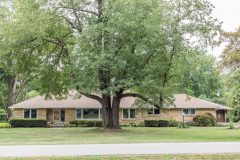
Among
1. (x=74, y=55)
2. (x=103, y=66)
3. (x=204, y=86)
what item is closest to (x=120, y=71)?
(x=103, y=66)

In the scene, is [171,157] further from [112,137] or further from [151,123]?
[151,123]

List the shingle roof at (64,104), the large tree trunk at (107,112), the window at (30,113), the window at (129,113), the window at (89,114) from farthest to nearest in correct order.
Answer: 1. the window at (129,113)
2. the window at (30,113)
3. the window at (89,114)
4. the shingle roof at (64,104)
5. the large tree trunk at (107,112)

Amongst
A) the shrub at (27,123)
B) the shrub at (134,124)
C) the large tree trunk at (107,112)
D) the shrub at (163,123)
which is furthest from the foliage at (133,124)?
the large tree trunk at (107,112)

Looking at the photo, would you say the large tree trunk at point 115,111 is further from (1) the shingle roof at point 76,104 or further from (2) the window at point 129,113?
(2) the window at point 129,113

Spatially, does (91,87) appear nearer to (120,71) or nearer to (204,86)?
(120,71)

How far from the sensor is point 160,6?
1396 inches

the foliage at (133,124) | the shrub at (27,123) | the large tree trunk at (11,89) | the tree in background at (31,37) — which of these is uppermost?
the tree in background at (31,37)

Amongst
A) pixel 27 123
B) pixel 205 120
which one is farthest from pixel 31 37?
pixel 205 120

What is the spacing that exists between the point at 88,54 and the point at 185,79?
993 cm

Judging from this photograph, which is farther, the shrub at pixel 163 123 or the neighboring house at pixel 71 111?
the neighboring house at pixel 71 111

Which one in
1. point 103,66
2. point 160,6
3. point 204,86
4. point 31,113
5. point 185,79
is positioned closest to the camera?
point 103,66

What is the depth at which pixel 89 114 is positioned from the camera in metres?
51.6

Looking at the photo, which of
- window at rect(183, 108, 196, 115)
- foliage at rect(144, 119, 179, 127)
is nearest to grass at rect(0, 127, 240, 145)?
foliage at rect(144, 119, 179, 127)

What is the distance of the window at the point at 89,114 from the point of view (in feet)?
169
